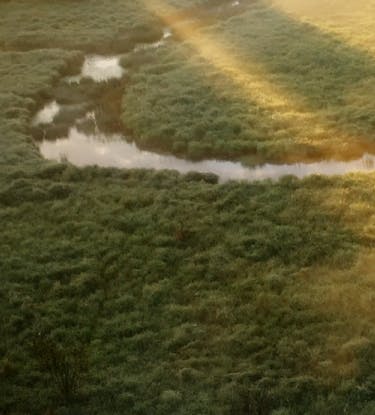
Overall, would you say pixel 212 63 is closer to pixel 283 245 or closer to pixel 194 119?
pixel 194 119

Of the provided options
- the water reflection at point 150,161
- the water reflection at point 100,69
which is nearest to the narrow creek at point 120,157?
the water reflection at point 150,161

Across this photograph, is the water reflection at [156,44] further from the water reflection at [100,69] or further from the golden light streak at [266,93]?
the water reflection at [100,69]

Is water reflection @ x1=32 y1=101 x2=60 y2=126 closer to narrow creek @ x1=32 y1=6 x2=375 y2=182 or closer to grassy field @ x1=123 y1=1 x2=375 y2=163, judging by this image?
narrow creek @ x1=32 y1=6 x2=375 y2=182

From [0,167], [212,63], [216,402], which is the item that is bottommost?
[216,402]

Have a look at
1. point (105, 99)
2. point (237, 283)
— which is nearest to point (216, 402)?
point (237, 283)

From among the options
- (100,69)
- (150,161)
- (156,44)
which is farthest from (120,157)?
(156,44)

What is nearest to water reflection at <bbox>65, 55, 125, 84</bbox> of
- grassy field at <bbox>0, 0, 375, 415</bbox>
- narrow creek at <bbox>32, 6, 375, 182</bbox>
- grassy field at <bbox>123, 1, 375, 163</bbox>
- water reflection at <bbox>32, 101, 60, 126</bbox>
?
narrow creek at <bbox>32, 6, 375, 182</bbox>

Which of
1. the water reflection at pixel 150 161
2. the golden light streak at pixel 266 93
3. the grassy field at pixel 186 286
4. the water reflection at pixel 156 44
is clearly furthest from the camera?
the water reflection at pixel 156 44
